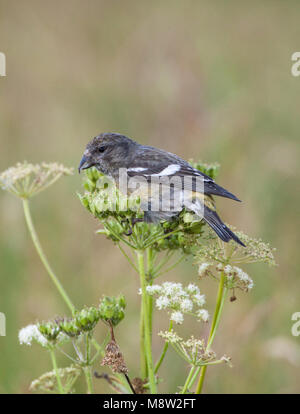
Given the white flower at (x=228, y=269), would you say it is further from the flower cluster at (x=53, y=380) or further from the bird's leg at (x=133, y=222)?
the flower cluster at (x=53, y=380)

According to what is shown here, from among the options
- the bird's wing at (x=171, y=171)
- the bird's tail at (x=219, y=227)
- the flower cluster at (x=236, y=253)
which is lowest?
the flower cluster at (x=236, y=253)

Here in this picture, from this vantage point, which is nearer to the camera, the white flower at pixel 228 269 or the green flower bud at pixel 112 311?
the green flower bud at pixel 112 311

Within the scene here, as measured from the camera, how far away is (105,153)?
14.6ft

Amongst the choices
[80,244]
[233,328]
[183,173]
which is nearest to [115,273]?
[80,244]

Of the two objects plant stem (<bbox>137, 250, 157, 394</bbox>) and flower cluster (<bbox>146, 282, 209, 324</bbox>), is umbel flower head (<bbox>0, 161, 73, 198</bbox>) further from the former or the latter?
flower cluster (<bbox>146, 282, 209, 324</bbox>)

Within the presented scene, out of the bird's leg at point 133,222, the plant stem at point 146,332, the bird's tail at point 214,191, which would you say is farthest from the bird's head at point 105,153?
the plant stem at point 146,332

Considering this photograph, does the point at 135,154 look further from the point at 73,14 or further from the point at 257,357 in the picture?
the point at 73,14

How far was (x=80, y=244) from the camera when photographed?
6238 millimetres

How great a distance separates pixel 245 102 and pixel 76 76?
12.0ft

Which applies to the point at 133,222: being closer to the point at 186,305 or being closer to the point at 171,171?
the point at 186,305

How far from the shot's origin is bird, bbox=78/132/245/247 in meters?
3.58

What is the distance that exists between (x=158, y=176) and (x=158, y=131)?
278 cm

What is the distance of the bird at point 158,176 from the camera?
3576mm

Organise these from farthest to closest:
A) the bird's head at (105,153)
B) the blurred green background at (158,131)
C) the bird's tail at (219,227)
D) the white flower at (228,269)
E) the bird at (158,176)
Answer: the blurred green background at (158,131) → the bird's head at (105,153) → the bird at (158,176) → the bird's tail at (219,227) → the white flower at (228,269)
